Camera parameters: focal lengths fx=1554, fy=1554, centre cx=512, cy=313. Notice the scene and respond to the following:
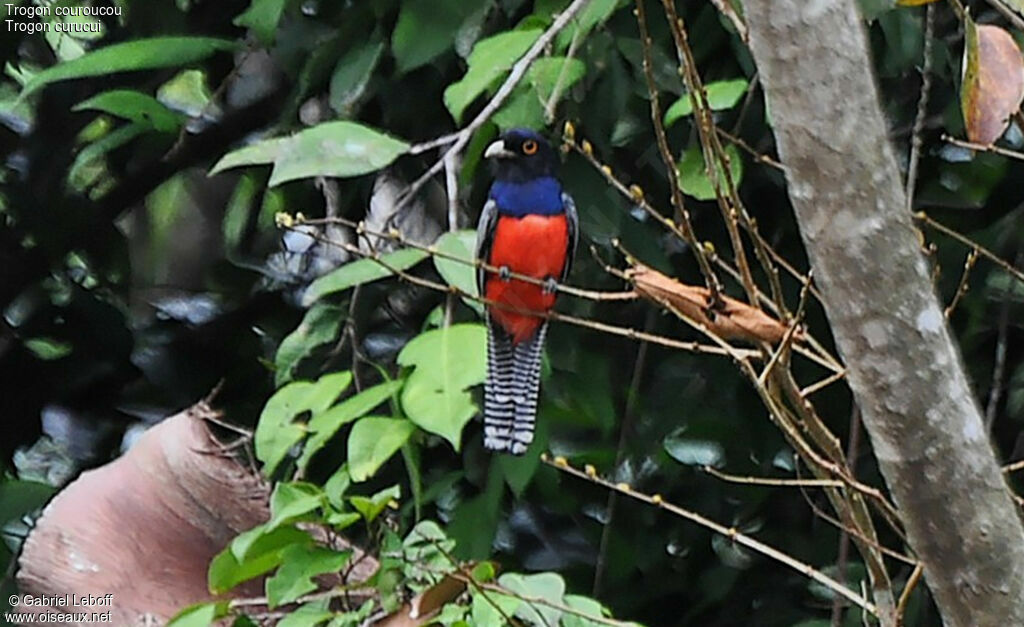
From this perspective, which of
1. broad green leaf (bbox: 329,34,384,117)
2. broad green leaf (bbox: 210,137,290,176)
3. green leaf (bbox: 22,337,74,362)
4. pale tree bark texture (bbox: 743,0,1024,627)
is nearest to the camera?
pale tree bark texture (bbox: 743,0,1024,627)

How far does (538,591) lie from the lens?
1.59 m

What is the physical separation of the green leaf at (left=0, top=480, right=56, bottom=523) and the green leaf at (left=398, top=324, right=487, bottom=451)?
0.80 metres

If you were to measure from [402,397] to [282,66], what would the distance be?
2.13 ft

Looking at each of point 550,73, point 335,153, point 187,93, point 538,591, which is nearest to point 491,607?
point 538,591

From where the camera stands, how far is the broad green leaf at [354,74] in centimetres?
188

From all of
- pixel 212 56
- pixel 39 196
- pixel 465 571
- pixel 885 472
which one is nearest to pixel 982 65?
pixel 885 472

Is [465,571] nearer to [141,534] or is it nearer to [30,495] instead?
[141,534]

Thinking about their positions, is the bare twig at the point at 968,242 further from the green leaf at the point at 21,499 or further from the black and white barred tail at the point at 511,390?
the green leaf at the point at 21,499

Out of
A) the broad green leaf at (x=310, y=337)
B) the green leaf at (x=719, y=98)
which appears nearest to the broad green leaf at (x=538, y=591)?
the broad green leaf at (x=310, y=337)

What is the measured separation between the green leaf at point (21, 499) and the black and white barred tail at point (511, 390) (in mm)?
773

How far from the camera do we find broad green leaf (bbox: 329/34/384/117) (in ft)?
6.15

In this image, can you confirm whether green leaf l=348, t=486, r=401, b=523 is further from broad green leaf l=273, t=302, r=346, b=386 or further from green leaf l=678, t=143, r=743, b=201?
green leaf l=678, t=143, r=743, b=201

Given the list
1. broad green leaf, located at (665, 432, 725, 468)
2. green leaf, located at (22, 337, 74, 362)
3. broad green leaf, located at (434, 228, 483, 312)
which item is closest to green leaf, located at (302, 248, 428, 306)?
broad green leaf, located at (434, 228, 483, 312)

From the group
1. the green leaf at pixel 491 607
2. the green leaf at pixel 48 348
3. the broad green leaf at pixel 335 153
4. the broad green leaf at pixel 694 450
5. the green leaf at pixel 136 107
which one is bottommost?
the green leaf at pixel 48 348
